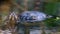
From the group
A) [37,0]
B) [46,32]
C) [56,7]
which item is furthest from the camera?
[37,0]

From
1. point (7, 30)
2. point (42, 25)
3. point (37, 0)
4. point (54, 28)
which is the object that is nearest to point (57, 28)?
point (54, 28)

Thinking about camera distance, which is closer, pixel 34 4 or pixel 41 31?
pixel 41 31

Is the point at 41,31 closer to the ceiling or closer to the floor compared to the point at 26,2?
closer to the floor

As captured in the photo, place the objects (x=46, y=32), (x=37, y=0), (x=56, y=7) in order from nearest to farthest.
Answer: (x=46, y=32), (x=56, y=7), (x=37, y=0)

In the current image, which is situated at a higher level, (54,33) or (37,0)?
(37,0)

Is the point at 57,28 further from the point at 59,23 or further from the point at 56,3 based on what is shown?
the point at 56,3

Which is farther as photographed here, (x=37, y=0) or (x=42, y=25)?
(x=37, y=0)

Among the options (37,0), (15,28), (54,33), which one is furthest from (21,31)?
(37,0)

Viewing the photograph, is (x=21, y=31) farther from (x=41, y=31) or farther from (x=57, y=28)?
(x=57, y=28)
